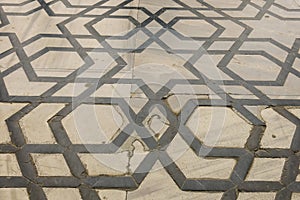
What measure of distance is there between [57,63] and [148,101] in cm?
60

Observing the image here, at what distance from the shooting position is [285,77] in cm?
212

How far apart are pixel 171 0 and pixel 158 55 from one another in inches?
29.6

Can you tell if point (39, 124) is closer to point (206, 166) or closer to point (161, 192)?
point (161, 192)

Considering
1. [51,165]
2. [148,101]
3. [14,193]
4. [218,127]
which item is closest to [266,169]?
[218,127]

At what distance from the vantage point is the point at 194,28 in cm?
251

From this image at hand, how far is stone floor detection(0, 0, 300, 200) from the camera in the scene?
156 cm

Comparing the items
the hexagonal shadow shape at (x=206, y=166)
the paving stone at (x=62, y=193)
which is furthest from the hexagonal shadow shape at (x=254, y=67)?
the paving stone at (x=62, y=193)

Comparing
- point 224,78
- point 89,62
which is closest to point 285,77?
point 224,78

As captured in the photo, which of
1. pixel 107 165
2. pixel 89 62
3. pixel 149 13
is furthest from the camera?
pixel 149 13

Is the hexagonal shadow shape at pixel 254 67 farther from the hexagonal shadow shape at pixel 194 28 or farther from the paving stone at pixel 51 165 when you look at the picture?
the paving stone at pixel 51 165

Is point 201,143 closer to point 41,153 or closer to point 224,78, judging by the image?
point 224,78

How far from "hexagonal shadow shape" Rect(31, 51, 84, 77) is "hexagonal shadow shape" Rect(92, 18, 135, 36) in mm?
304

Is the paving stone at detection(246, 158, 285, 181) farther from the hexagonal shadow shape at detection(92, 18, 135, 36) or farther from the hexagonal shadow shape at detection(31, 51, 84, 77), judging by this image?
the hexagonal shadow shape at detection(92, 18, 135, 36)

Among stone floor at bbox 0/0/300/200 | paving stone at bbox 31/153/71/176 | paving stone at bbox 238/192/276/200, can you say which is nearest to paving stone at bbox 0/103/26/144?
stone floor at bbox 0/0/300/200
